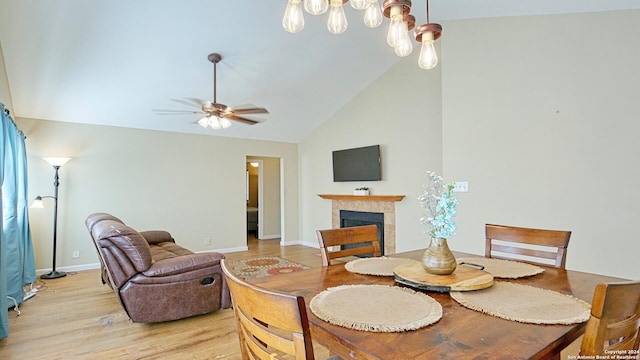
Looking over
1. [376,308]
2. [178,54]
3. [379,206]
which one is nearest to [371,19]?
[376,308]

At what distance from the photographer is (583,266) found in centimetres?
288

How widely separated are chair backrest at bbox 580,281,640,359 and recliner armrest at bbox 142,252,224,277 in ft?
8.74

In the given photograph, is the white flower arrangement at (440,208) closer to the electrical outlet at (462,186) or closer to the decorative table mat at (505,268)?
the decorative table mat at (505,268)

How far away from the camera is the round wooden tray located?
1.28 m

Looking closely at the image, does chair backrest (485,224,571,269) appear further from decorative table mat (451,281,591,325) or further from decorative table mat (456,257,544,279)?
decorative table mat (451,281,591,325)

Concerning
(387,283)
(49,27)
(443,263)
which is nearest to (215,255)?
(387,283)

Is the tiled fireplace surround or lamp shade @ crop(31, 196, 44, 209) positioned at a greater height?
lamp shade @ crop(31, 196, 44, 209)

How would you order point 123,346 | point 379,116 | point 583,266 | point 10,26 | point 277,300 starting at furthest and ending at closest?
point 379,116 → point 10,26 → point 583,266 → point 123,346 → point 277,300

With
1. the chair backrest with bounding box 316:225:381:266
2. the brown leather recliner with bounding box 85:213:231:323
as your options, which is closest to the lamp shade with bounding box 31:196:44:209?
the brown leather recliner with bounding box 85:213:231:323

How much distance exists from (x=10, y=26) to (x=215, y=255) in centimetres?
292

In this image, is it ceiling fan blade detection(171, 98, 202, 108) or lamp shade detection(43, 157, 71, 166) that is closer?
lamp shade detection(43, 157, 71, 166)

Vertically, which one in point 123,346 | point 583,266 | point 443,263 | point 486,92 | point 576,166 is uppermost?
point 486,92

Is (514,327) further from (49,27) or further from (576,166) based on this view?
(49,27)

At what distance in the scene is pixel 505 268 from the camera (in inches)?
64.5
